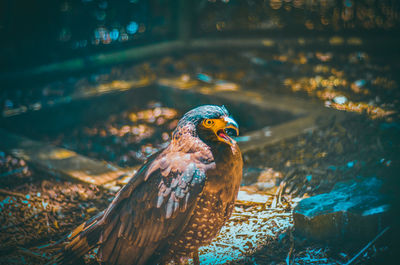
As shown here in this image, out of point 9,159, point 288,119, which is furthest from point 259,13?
point 9,159

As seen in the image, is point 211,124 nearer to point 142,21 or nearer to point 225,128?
point 225,128

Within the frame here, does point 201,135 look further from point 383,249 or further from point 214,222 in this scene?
point 383,249

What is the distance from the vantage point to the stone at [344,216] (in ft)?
7.13

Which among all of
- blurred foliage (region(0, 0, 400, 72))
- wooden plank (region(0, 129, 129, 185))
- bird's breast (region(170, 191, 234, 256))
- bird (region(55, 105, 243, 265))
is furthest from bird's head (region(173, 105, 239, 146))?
Result: blurred foliage (region(0, 0, 400, 72))

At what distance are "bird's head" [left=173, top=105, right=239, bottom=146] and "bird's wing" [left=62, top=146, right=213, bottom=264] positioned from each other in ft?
0.43

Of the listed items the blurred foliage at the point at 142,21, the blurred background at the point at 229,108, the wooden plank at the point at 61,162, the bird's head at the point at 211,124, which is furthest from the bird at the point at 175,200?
the blurred foliage at the point at 142,21

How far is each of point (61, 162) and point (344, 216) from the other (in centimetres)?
239

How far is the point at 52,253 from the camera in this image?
2.30 m

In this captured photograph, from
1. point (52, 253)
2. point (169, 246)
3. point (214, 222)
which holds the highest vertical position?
point (214, 222)

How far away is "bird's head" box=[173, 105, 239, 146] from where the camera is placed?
1929 mm

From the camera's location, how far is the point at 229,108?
481cm

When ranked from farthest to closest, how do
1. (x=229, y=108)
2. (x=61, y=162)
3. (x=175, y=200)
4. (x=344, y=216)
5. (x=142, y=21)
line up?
(x=142, y=21) → (x=229, y=108) → (x=61, y=162) → (x=344, y=216) → (x=175, y=200)

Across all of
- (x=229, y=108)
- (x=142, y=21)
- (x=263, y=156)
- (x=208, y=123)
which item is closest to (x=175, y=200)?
(x=208, y=123)

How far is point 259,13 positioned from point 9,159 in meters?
4.85
